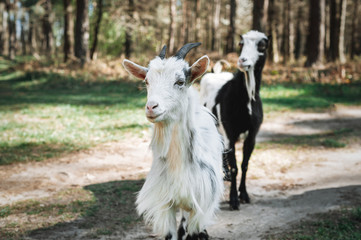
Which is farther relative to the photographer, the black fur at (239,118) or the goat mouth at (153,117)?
the black fur at (239,118)

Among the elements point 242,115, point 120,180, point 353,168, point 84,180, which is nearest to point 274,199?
point 242,115

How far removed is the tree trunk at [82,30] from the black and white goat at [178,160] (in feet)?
60.0

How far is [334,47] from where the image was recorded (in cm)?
2083

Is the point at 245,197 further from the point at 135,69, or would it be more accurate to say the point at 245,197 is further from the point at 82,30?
the point at 82,30

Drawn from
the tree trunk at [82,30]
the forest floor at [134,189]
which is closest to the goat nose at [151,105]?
the forest floor at [134,189]

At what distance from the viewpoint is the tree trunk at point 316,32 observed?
17.7 meters

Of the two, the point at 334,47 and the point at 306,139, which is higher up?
the point at 334,47

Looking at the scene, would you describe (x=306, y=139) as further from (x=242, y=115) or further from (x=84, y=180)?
(x=84, y=180)

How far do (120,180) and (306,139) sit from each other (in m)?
5.06

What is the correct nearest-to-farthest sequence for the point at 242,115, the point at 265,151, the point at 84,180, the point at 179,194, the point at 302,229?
the point at 179,194 < the point at 302,229 < the point at 242,115 < the point at 84,180 < the point at 265,151

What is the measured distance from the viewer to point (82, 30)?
2072cm

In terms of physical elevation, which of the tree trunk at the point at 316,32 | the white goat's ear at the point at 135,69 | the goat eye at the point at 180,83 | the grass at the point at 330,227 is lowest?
the grass at the point at 330,227

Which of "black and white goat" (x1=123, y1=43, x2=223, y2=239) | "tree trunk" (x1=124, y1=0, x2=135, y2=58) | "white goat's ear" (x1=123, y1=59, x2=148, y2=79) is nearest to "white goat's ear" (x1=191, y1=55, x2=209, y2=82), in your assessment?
"black and white goat" (x1=123, y1=43, x2=223, y2=239)

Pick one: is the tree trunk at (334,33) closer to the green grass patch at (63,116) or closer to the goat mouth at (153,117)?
the green grass patch at (63,116)
